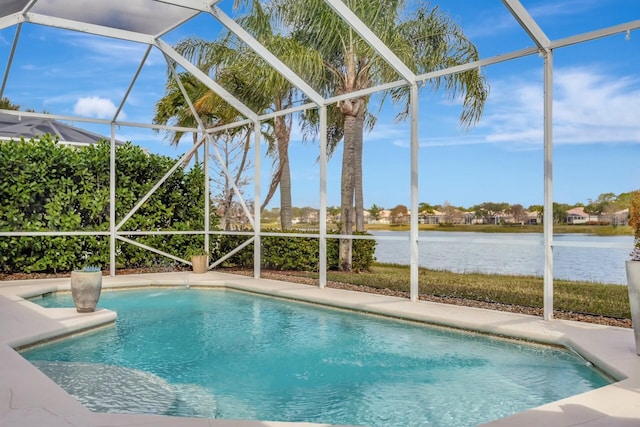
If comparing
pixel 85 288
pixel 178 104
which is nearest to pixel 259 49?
pixel 85 288

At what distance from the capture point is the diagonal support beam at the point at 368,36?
24.9ft

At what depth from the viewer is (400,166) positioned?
16250 mm

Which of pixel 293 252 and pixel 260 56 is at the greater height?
pixel 260 56

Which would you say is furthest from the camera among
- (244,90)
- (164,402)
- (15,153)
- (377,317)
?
(244,90)

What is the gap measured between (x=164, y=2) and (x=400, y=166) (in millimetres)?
→ 9515

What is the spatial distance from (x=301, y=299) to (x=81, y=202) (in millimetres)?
5774

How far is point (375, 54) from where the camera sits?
11.3 m

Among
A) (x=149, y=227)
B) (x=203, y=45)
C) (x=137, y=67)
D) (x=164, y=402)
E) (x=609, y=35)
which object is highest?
(x=203, y=45)

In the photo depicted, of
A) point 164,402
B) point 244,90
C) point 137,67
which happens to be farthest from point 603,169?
point 164,402

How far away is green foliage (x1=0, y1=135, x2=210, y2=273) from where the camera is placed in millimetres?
11125

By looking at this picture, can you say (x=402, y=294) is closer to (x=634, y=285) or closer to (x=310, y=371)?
(x=310, y=371)

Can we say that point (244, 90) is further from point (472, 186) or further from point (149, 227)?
point (472, 186)

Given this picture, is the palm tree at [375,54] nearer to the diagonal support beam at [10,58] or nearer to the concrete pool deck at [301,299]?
the concrete pool deck at [301,299]

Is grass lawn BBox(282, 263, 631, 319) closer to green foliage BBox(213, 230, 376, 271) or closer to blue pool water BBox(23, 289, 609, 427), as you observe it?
green foliage BBox(213, 230, 376, 271)
